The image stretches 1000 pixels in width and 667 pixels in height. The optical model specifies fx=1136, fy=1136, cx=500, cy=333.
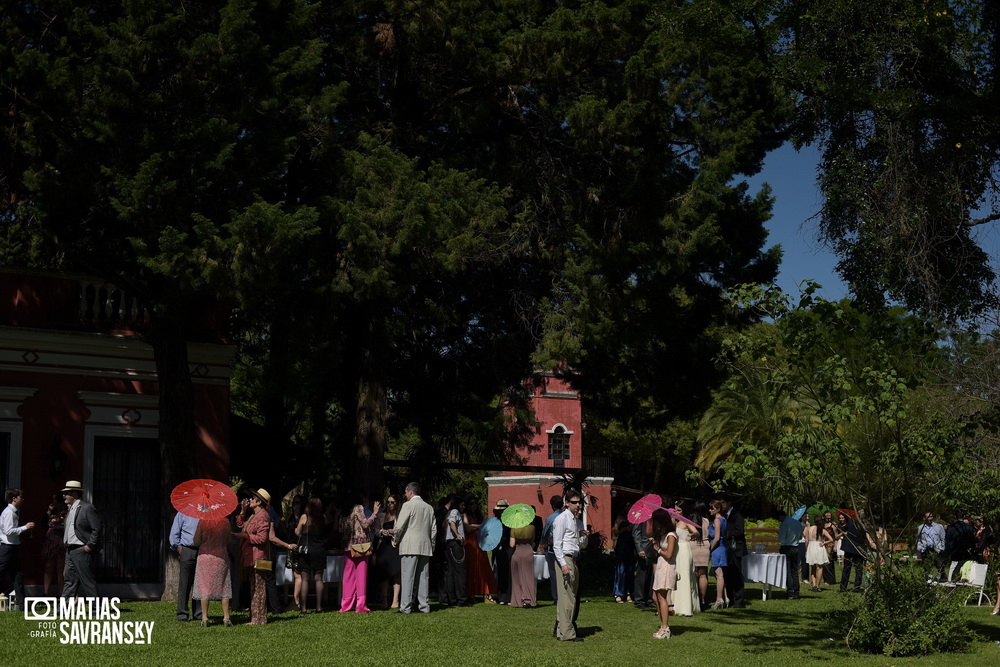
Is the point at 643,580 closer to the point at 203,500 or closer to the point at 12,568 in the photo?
the point at 203,500

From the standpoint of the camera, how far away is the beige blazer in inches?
651

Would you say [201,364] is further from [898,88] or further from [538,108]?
[898,88]

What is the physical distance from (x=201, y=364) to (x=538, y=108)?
7.63 meters

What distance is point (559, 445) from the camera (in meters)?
52.8

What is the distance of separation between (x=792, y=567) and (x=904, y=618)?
28.1ft

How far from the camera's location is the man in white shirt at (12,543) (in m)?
15.8

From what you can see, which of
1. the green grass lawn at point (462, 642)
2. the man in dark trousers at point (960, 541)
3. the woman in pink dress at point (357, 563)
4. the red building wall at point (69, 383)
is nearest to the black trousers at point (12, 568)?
the green grass lawn at point (462, 642)

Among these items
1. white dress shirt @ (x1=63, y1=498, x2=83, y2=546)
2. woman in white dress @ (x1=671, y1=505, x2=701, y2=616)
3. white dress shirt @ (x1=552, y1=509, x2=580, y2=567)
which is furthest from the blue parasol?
white dress shirt @ (x1=63, y1=498, x2=83, y2=546)

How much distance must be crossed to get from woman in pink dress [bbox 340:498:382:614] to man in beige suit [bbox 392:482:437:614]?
0.51 m

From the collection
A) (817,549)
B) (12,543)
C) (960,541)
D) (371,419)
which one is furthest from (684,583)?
(817,549)

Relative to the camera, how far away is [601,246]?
19.4 meters

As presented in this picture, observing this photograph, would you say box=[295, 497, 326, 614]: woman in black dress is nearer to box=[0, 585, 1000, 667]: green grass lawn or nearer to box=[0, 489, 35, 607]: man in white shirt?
box=[0, 585, 1000, 667]: green grass lawn

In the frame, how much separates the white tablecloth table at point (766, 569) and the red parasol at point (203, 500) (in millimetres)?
11102

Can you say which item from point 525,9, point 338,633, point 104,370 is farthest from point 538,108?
point 338,633
